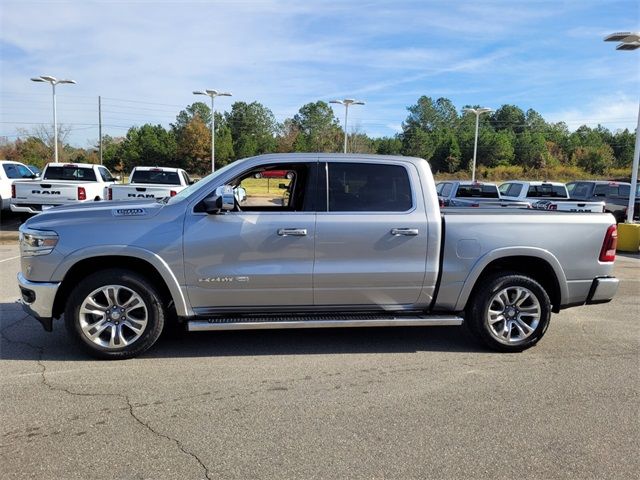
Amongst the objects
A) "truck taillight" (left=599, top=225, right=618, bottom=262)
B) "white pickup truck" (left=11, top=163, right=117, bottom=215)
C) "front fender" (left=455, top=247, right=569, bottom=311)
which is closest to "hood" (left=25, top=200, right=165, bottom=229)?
"front fender" (left=455, top=247, right=569, bottom=311)

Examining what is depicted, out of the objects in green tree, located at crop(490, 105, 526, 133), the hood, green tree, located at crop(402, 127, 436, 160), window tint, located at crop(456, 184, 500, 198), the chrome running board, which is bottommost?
the chrome running board

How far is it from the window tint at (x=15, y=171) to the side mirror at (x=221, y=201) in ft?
48.3

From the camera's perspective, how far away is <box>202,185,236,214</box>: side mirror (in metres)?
4.66

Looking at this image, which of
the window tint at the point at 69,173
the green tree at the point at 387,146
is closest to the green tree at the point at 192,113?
the green tree at the point at 387,146

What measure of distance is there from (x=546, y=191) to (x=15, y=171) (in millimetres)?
17358

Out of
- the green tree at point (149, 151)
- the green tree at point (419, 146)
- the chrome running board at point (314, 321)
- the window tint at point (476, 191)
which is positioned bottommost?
the chrome running board at point (314, 321)

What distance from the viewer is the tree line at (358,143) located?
247 ft

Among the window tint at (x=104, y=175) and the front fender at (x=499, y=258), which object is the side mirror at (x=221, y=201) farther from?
the window tint at (x=104, y=175)

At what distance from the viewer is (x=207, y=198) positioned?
483cm

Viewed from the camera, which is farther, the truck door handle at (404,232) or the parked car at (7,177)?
the parked car at (7,177)

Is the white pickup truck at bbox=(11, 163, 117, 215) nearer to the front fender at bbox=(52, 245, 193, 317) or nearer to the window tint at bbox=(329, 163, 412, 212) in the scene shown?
the front fender at bbox=(52, 245, 193, 317)

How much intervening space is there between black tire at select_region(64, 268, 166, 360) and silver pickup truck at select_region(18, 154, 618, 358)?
11 mm

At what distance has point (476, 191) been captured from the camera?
17000 millimetres

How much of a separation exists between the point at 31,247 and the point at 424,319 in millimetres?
3628
